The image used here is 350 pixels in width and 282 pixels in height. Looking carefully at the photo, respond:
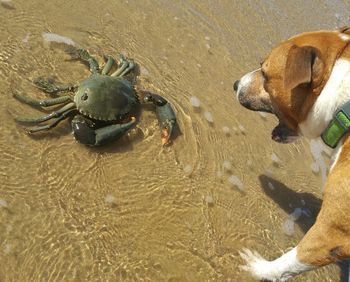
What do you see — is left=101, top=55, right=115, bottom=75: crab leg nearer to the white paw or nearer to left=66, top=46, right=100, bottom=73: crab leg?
left=66, top=46, right=100, bottom=73: crab leg

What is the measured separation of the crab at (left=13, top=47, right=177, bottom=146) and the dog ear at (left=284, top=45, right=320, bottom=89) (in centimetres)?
166

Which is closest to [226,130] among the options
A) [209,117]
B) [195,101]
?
[209,117]

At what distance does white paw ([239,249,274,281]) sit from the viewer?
437 centimetres

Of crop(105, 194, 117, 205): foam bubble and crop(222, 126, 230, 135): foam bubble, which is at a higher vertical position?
crop(222, 126, 230, 135): foam bubble

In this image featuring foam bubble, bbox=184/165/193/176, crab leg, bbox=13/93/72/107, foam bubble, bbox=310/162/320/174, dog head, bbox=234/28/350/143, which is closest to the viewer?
dog head, bbox=234/28/350/143

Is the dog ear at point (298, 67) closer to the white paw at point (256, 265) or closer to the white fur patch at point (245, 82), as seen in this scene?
the white fur patch at point (245, 82)

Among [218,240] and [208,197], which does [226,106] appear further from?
[218,240]

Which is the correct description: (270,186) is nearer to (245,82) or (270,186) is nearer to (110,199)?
(245,82)

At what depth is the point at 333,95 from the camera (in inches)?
154

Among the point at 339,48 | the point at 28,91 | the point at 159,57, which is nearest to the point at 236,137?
the point at 159,57

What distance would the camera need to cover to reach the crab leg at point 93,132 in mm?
4578

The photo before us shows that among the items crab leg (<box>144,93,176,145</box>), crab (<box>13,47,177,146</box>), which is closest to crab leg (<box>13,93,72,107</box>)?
crab (<box>13,47,177,146</box>)

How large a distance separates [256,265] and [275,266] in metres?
0.21

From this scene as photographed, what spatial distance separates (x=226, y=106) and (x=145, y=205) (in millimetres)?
2117
